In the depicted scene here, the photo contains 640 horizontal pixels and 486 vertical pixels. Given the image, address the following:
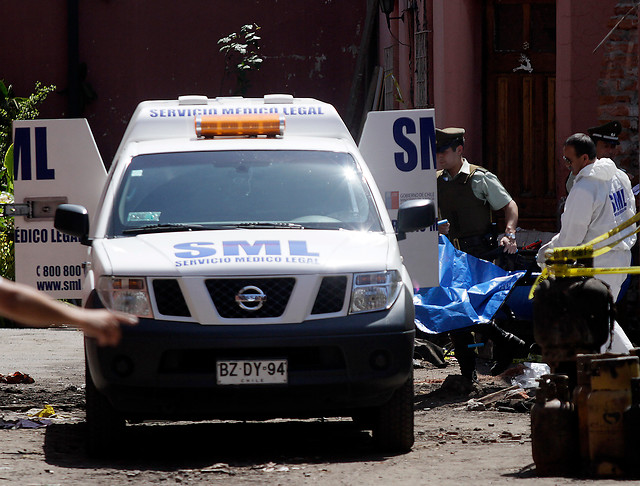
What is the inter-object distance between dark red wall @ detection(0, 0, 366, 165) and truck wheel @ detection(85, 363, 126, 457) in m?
14.7

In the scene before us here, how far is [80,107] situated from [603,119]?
454 inches

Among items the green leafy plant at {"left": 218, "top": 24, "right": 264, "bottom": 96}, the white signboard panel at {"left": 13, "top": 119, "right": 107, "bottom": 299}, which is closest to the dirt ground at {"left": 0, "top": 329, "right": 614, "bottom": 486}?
the white signboard panel at {"left": 13, "top": 119, "right": 107, "bottom": 299}

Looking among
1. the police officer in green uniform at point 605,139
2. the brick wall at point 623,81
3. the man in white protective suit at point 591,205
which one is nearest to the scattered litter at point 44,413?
the man in white protective suit at point 591,205

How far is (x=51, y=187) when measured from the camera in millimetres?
9266

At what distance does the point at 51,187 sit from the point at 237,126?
164 cm

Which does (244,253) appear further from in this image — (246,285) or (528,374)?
(528,374)

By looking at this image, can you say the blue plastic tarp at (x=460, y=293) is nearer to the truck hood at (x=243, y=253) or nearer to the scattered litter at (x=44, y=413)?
the truck hood at (x=243, y=253)

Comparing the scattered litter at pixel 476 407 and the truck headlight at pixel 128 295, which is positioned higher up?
the truck headlight at pixel 128 295

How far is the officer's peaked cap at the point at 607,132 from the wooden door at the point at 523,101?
263cm

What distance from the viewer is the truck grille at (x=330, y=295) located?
697 cm

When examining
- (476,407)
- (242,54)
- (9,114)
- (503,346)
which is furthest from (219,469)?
(242,54)

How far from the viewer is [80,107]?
2148cm

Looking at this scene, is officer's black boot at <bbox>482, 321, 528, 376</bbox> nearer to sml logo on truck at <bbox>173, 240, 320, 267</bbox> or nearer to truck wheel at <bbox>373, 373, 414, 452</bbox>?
truck wheel at <bbox>373, 373, 414, 452</bbox>

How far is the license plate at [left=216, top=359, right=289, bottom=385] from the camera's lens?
6.84m
